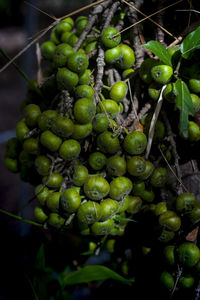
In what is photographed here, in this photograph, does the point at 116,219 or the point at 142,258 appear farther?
the point at 142,258

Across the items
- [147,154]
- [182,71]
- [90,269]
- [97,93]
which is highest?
[97,93]

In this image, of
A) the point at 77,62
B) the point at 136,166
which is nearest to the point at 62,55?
the point at 77,62

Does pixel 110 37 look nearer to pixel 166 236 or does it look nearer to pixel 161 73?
pixel 161 73

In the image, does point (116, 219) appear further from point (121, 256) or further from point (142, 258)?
point (121, 256)

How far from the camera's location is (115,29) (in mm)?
904

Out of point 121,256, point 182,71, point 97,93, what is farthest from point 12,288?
point 182,71

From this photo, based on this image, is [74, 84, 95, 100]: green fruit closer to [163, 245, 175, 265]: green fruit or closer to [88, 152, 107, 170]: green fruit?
[88, 152, 107, 170]: green fruit

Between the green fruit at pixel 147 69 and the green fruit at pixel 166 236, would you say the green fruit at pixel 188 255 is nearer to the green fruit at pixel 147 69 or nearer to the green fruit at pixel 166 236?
the green fruit at pixel 166 236

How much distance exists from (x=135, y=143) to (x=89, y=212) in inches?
9.9

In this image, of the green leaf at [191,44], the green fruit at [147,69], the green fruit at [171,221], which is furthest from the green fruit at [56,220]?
the green leaf at [191,44]

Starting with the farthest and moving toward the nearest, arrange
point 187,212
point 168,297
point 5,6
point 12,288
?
point 5,6, point 12,288, point 168,297, point 187,212

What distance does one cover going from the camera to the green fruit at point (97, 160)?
91 centimetres

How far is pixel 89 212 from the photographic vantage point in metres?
0.85

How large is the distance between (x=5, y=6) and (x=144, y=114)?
7.05ft
